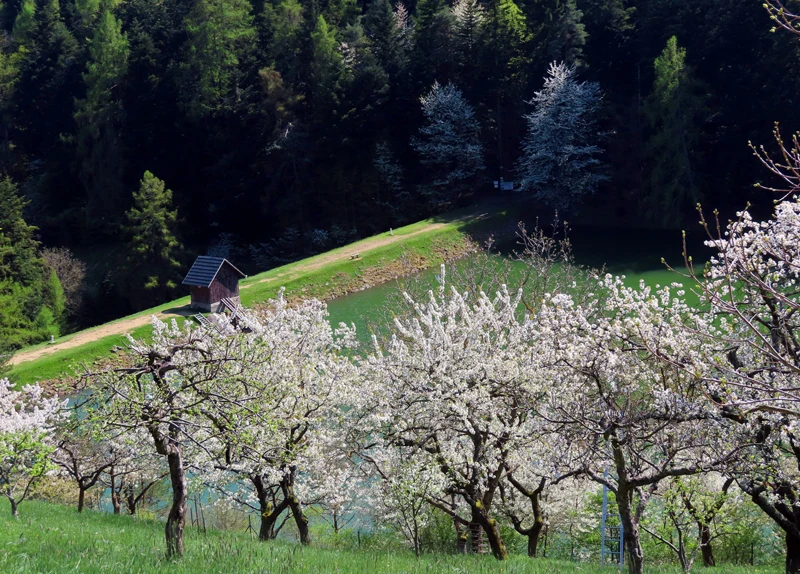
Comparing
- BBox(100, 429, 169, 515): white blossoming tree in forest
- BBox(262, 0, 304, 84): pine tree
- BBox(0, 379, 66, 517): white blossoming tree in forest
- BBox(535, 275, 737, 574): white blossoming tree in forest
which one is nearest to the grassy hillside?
BBox(0, 379, 66, 517): white blossoming tree in forest

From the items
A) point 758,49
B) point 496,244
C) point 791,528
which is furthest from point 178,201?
point 791,528

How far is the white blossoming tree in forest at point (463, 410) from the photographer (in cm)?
1491

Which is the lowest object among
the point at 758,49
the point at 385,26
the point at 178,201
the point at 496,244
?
the point at 496,244

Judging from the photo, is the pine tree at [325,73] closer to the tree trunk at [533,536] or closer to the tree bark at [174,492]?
the tree trunk at [533,536]

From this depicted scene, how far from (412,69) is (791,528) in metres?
50.9

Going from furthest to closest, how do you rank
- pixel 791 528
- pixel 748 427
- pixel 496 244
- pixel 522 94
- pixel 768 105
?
pixel 522 94 → pixel 496 244 → pixel 768 105 → pixel 791 528 → pixel 748 427

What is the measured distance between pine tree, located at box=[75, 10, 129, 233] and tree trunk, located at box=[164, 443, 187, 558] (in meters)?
57.3

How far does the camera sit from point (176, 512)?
9.70 meters

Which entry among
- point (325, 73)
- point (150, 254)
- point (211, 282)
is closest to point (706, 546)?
point (211, 282)

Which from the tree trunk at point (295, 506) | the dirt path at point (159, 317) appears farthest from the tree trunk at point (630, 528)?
the dirt path at point (159, 317)

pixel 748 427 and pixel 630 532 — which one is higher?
pixel 748 427

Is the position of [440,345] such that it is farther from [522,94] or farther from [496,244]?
[522,94]

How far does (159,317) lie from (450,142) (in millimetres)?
23977

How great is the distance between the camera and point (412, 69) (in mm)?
58906
